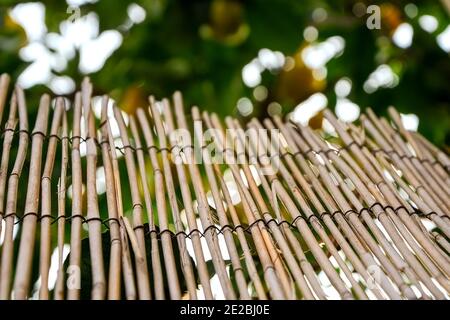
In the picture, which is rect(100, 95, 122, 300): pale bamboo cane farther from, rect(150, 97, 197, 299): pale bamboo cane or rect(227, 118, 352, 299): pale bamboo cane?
rect(227, 118, 352, 299): pale bamboo cane

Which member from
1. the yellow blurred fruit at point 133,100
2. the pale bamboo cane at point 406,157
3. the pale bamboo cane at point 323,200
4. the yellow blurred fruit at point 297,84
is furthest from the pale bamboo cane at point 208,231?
the yellow blurred fruit at point 297,84

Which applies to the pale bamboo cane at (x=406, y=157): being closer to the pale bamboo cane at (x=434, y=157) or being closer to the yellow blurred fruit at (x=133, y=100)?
the pale bamboo cane at (x=434, y=157)

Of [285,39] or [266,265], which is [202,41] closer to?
[285,39]

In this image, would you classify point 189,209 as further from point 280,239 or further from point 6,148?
point 6,148

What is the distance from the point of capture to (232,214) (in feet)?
2.13

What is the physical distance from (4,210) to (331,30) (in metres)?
1.16

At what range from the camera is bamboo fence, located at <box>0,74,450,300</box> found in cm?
54

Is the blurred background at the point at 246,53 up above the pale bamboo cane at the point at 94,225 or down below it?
above

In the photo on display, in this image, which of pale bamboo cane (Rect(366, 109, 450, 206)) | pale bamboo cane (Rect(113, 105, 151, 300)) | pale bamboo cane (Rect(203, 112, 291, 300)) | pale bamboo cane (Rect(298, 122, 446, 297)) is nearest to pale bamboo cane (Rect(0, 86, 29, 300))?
pale bamboo cane (Rect(113, 105, 151, 300))

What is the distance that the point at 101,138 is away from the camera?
0.75 m

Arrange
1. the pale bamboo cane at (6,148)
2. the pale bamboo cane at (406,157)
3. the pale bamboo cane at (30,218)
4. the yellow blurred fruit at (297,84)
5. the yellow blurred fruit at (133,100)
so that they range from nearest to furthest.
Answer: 1. the pale bamboo cane at (30,218)
2. the pale bamboo cane at (6,148)
3. the pale bamboo cane at (406,157)
4. the yellow blurred fruit at (133,100)
5. the yellow blurred fruit at (297,84)

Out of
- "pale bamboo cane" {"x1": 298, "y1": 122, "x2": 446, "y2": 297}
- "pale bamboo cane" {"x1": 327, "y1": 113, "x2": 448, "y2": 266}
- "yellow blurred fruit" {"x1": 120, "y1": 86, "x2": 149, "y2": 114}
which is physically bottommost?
"pale bamboo cane" {"x1": 298, "y1": 122, "x2": 446, "y2": 297}

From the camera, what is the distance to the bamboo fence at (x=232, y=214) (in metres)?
0.54
